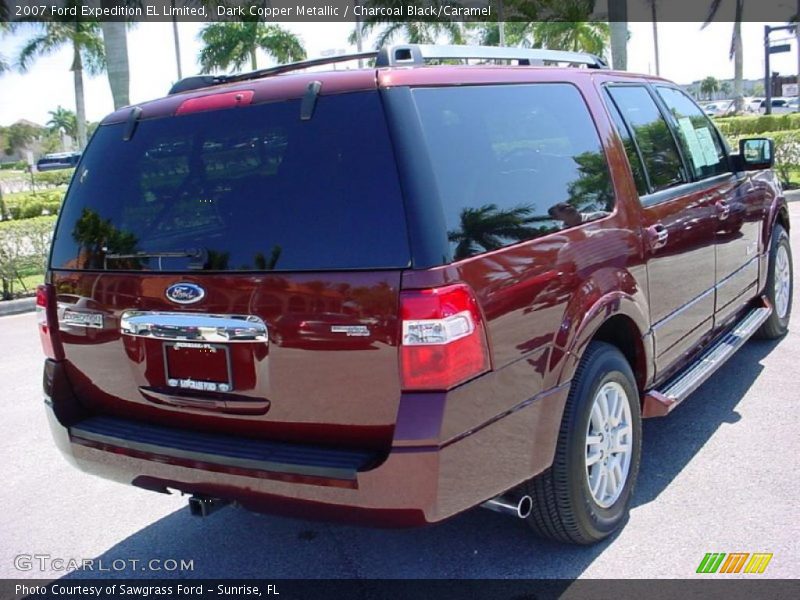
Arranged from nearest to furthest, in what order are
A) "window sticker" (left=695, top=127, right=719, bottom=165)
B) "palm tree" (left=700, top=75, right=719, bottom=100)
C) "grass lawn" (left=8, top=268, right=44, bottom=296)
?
"window sticker" (left=695, top=127, right=719, bottom=165)
"grass lawn" (left=8, top=268, right=44, bottom=296)
"palm tree" (left=700, top=75, right=719, bottom=100)

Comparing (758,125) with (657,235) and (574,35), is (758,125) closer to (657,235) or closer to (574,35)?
(574,35)

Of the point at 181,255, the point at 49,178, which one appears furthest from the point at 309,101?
the point at 49,178

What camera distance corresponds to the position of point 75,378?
138 inches

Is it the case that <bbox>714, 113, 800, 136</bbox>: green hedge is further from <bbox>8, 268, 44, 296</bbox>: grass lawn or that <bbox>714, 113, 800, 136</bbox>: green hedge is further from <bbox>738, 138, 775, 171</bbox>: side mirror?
<bbox>738, 138, 775, 171</bbox>: side mirror

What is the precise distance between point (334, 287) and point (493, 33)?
137ft

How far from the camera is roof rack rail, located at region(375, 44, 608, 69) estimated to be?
3074mm

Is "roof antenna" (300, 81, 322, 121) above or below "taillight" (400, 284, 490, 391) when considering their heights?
above

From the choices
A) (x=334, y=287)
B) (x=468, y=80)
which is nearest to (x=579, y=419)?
(x=334, y=287)

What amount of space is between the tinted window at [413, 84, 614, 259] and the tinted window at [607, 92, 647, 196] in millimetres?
285

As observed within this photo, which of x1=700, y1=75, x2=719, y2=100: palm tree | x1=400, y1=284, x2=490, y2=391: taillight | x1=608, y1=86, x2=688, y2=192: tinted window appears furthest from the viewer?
x1=700, y1=75, x2=719, y2=100: palm tree

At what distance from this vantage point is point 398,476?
8.75 ft

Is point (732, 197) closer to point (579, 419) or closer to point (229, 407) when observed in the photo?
point (579, 419)

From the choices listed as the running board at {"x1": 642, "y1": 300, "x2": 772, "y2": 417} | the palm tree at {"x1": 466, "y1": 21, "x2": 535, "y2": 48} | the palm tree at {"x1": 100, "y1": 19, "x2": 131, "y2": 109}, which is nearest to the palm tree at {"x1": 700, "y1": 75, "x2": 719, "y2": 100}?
the palm tree at {"x1": 466, "y1": 21, "x2": 535, "y2": 48}

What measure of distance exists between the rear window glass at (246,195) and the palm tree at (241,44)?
3892 centimetres
